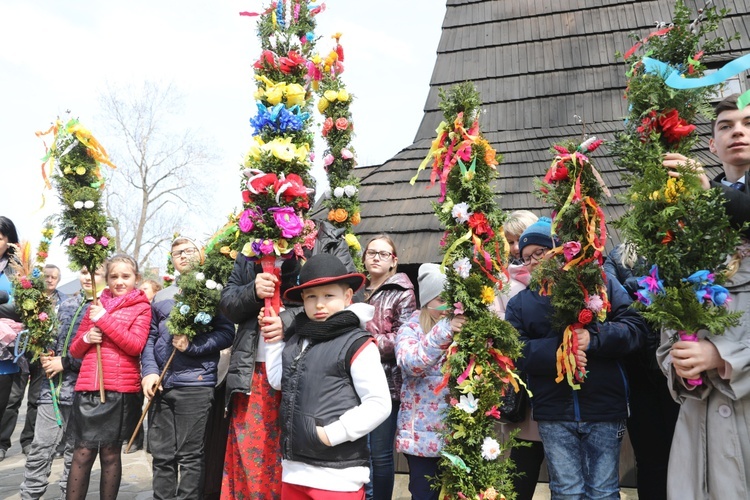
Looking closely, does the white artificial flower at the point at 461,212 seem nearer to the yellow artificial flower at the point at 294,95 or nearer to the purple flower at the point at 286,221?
the purple flower at the point at 286,221

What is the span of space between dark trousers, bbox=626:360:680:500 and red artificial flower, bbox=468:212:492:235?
1294 mm

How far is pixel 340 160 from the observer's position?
5.95m

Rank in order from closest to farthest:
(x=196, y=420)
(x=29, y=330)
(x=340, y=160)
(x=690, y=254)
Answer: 1. (x=690, y=254)
2. (x=196, y=420)
3. (x=29, y=330)
4. (x=340, y=160)

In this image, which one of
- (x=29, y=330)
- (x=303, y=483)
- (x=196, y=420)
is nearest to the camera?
(x=303, y=483)

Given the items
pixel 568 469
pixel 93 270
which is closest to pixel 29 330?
pixel 93 270

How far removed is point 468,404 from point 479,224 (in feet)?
3.16

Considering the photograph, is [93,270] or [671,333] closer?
[671,333]

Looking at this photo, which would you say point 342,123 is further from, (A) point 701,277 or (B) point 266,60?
(A) point 701,277

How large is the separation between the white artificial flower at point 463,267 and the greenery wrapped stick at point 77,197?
117 inches

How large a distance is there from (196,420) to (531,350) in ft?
7.97

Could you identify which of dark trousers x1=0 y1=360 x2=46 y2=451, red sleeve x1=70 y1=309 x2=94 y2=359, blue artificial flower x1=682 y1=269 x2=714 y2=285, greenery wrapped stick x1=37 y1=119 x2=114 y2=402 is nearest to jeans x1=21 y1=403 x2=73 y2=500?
red sleeve x1=70 y1=309 x2=94 y2=359

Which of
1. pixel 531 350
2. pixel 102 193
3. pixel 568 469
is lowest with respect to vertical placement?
pixel 568 469

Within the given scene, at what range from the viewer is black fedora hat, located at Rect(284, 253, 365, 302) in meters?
3.23

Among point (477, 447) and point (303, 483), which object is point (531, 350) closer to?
point (477, 447)
